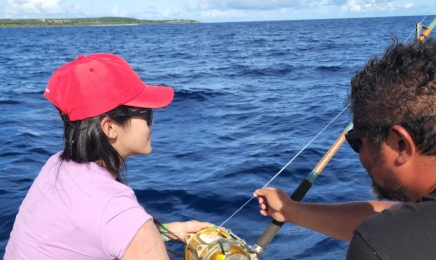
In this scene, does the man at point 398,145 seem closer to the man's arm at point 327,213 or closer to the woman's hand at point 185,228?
the man's arm at point 327,213

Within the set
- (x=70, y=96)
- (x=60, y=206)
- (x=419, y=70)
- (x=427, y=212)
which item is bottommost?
(x=60, y=206)

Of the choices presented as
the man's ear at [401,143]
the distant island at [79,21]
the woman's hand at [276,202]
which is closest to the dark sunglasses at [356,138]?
the man's ear at [401,143]

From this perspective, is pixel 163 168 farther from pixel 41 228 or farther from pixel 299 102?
pixel 299 102

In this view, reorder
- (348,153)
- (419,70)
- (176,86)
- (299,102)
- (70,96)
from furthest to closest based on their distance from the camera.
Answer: (176,86) → (299,102) → (348,153) → (70,96) → (419,70)

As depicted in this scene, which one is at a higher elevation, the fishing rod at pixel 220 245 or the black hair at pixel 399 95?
the black hair at pixel 399 95

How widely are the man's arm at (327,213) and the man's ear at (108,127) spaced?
0.91 m

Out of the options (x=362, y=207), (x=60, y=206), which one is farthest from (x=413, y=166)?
(x=60, y=206)

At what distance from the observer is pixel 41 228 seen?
2.10 metres

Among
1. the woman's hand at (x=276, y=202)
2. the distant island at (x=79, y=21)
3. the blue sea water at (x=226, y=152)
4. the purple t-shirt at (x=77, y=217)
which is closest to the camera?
the purple t-shirt at (x=77, y=217)

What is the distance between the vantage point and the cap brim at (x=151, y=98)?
2332 millimetres

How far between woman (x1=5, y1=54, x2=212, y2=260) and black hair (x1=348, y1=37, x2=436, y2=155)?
0.94m

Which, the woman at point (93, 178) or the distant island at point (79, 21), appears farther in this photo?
the distant island at point (79, 21)

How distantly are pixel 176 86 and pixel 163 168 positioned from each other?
27.6 feet

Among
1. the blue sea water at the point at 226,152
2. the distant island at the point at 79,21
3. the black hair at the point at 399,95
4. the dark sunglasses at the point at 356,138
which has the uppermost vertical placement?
the black hair at the point at 399,95
